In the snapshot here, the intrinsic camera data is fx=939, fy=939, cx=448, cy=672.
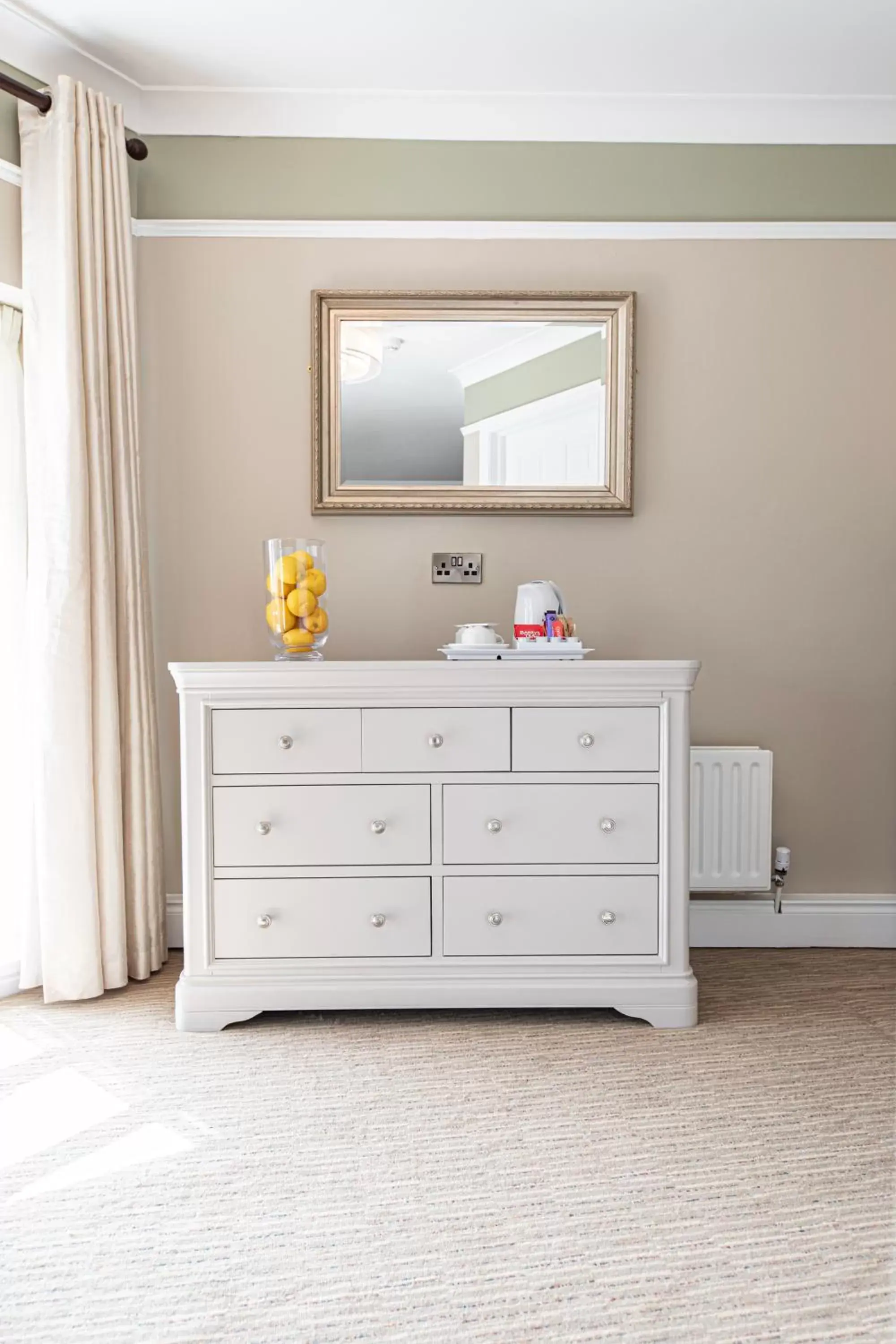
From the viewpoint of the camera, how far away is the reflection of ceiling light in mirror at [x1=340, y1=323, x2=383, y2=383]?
2898mm

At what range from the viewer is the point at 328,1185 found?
5.49 feet

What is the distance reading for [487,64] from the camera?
105 inches

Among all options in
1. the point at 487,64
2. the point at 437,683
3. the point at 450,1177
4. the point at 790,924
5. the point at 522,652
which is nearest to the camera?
the point at 450,1177

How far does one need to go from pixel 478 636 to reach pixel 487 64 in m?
1.64

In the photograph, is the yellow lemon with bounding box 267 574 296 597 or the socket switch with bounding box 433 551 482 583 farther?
the socket switch with bounding box 433 551 482 583

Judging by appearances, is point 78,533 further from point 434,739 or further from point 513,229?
point 513,229

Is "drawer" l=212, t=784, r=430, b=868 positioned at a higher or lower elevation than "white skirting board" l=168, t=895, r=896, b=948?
higher

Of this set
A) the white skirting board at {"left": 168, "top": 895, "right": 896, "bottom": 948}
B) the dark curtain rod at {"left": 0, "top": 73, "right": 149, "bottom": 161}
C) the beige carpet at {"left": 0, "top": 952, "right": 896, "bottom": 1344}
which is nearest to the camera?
the beige carpet at {"left": 0, "top": 952, "right": 896, "bottom": 1344}

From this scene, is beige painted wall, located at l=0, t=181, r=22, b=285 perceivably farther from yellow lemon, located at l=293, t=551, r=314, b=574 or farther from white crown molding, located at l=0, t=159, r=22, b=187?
yellow lemon, located at l=293, t=551, r=314, b=574

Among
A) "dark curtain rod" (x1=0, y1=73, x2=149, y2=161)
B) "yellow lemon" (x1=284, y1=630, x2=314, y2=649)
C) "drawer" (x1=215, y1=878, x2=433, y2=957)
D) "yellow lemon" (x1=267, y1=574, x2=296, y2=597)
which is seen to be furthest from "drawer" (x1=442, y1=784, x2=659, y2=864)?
"dark curtain rod" (x1=0, y1=73, x2=149, y2=161)

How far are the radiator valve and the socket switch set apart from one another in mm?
1282

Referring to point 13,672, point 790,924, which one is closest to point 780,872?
point 790,924

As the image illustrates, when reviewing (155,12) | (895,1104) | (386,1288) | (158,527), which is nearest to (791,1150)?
(895,1104)

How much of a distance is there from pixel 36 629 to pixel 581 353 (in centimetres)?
179
